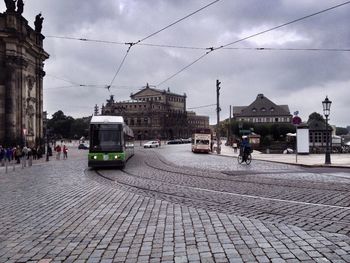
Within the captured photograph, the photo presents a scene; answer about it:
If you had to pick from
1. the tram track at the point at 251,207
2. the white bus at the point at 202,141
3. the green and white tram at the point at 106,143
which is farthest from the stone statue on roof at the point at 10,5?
the tram track at the point at 251,207

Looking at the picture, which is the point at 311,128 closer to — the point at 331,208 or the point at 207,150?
the point at 207,150

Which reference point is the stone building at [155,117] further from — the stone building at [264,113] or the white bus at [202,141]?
the white bus at [202,141]

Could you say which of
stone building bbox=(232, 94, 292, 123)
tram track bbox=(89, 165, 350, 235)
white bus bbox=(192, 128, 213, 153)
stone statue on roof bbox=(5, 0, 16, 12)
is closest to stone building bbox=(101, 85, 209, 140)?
stone building bbox=(232, 94, 292, 123)

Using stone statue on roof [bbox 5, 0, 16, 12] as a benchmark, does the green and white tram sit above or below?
below

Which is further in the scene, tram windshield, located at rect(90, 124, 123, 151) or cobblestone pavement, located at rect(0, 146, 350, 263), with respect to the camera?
tram windshield, located at rect(90, 124, 123, 151)

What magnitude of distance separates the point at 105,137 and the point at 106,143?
38cm

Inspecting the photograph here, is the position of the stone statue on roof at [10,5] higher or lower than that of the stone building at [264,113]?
higher

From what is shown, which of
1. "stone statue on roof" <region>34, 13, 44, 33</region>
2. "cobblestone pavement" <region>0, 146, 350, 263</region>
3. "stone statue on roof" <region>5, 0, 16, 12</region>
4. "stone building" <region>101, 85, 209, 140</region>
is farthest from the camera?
"stone building" <region>101, 85, 209, 140</region>

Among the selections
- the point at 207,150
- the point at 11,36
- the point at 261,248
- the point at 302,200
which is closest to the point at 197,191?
the point at 302,200

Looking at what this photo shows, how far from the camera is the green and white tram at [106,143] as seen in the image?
2406 centimetres

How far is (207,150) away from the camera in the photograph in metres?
52.8

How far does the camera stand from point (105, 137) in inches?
963

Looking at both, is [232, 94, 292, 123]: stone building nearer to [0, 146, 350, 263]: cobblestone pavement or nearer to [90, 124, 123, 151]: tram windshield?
[90, 124, 123, 151]: tram windshield

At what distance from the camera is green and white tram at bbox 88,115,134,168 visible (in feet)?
78.9
